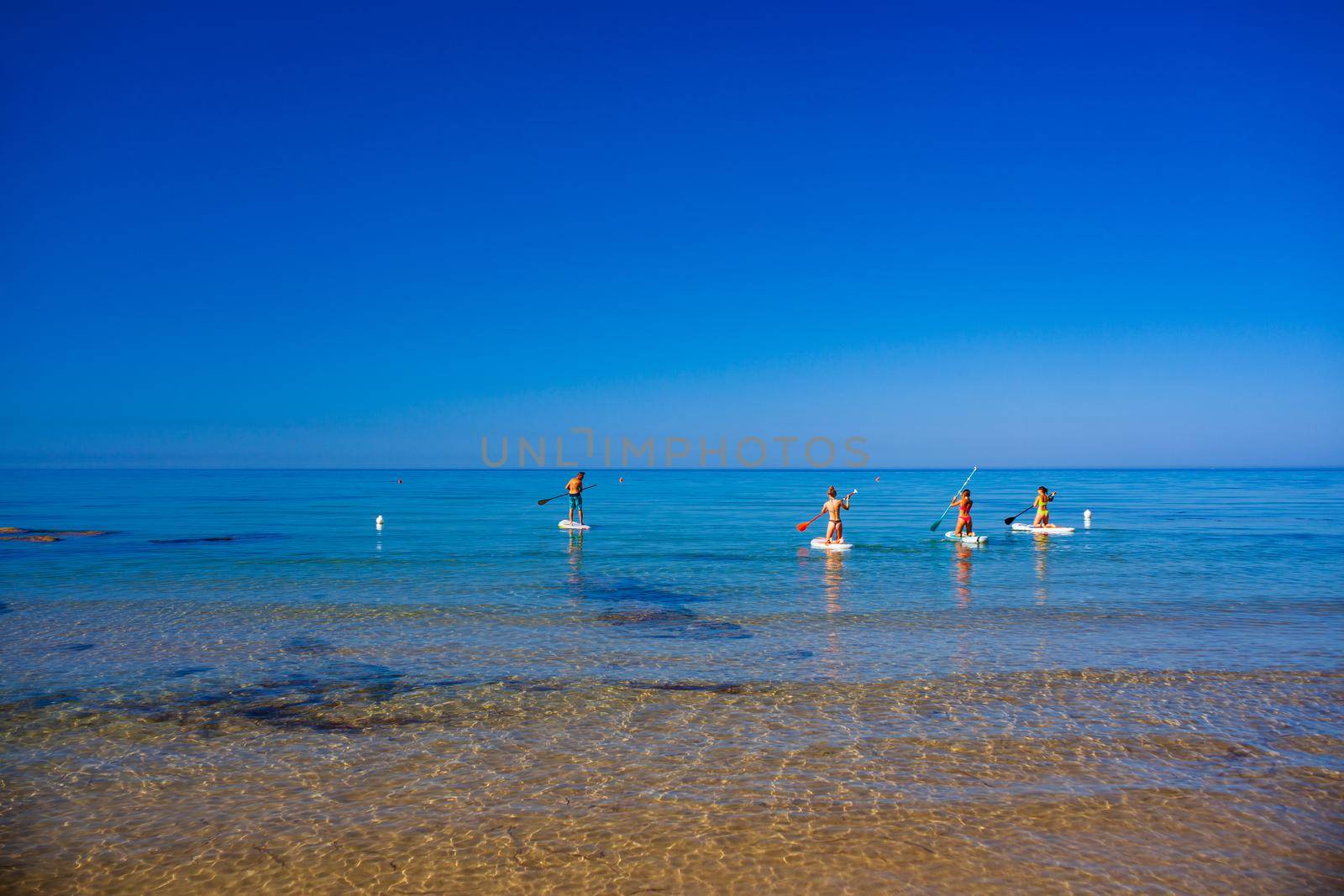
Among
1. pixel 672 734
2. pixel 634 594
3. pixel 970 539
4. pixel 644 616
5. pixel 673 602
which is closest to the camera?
pixel 672 734

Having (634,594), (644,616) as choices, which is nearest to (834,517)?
(634,594)

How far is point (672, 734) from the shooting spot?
9.95 meters

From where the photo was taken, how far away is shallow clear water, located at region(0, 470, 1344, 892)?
6879 millimetres

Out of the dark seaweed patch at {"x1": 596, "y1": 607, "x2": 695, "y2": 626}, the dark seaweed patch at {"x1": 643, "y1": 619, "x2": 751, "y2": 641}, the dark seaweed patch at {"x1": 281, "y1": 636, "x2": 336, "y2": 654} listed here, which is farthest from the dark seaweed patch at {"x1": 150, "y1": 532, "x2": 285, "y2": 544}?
the dark seaweed patch at {"x1": 643, "y1": 619, "x2": 751, "y2": 641}

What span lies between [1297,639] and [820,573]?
1193 centimetres

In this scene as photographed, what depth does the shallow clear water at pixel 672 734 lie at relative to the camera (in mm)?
6879

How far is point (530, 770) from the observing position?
8.84 meters

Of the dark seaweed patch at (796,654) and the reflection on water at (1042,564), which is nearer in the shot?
the dark seaweed patch at (796,654)

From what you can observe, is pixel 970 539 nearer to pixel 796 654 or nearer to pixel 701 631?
pixel 701 631

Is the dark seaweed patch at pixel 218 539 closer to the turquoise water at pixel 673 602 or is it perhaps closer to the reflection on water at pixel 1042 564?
the turquoise water at pixel 673 602

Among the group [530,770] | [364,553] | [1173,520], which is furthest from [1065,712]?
[1173,520]

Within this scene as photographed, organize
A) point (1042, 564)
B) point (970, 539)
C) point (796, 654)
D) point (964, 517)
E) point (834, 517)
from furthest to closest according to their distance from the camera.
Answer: point (964, 517) < point (970, 539) < point (834, 517) < point (1042, 564) < point (796, 654)

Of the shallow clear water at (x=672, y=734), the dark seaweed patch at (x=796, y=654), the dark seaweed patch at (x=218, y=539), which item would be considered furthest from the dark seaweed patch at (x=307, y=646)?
the dark seaweed patch at (x=218, y=539)

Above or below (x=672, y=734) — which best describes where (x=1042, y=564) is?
above
